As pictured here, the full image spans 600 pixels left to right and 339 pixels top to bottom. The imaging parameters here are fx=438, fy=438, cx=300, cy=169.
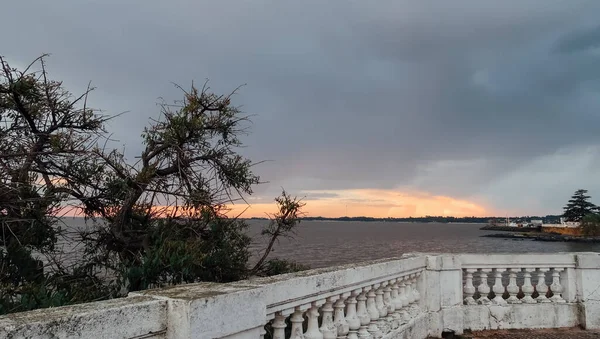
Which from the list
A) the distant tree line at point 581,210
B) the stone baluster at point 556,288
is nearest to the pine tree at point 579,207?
the distant tree line at point 581,210

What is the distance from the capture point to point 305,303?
351 centimetres

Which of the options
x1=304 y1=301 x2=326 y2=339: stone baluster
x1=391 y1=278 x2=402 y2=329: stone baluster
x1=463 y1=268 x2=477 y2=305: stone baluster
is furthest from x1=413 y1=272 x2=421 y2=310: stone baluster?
x1=304 y1=301 x2=326 y2=339: stone baluster

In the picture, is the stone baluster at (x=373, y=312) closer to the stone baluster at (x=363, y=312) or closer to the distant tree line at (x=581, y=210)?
the stone baluster at (x=363, y=312)

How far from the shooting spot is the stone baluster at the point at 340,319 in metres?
3.97

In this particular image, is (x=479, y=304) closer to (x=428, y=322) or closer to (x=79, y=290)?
(x=428, y=322)

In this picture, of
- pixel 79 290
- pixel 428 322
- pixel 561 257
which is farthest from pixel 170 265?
pixel 561 257

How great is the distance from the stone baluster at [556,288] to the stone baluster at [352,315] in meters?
3.75

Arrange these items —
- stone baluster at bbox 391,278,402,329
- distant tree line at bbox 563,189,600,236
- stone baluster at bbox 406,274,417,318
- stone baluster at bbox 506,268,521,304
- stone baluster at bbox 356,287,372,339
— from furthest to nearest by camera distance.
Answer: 1. distant tree line at bbox 563,189,600,236
2. stone baluster at bbox 506,268,521,304
3. stone baluster at bbox 406,274,417,318
4. stone baluster at bbox 391,278,402,329
5. stone baluster at bbox 356,287,372,339

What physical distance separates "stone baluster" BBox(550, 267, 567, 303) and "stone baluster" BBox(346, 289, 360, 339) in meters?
3.75

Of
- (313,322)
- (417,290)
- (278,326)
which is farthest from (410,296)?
(278,326)

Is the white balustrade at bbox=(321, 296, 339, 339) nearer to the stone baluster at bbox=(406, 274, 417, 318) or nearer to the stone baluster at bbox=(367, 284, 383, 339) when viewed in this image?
the stone baluster at bbox=(367, 284, 383, 339)

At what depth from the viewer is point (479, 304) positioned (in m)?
6.13

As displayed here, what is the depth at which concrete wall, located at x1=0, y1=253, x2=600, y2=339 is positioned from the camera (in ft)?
6.84

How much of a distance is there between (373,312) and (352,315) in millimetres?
420
